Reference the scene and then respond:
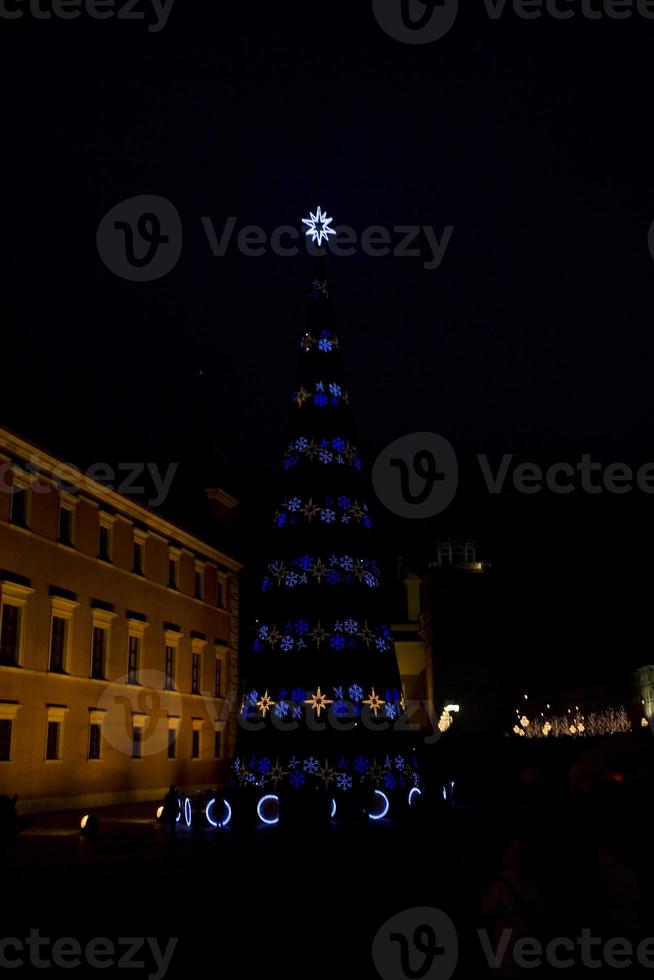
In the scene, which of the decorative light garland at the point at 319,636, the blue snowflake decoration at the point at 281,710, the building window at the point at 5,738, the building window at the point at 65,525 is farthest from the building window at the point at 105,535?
the blue snowflake decoration at the point at 281,710

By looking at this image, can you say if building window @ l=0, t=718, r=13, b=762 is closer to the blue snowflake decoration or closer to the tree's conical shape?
the tree's conical shape

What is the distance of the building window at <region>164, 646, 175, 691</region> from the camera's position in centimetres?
3650

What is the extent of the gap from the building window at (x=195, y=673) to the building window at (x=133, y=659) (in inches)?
236

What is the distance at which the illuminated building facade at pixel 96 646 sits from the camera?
26156mm

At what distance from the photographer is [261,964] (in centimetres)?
892

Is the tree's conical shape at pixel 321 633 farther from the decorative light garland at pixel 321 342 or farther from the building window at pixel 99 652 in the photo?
the building window at pixel 99 652

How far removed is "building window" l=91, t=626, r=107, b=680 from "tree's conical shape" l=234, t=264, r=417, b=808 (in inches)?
448

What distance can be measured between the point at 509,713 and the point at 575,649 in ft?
32.2

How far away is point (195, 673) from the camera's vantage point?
40.1 meters

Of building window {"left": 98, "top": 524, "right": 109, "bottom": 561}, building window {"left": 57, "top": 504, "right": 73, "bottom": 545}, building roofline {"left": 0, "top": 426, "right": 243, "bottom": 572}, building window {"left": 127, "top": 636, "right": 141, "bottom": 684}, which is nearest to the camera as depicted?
building roofline {"left": 0, "top": 426, "right": 243, "bottom": 572}

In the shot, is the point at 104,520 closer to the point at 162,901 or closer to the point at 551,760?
the point at 551,760

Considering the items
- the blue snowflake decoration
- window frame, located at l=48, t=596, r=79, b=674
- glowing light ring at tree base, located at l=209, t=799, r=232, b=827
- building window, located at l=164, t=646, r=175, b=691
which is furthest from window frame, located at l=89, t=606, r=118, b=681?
the blue snowflake decoration

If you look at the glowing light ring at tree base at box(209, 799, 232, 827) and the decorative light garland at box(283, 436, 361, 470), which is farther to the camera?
the decorative light garland at box(283, 436, 361, 470)

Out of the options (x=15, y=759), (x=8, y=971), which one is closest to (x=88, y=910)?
(x=8, y=971)
